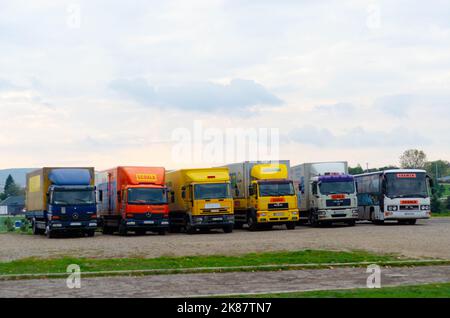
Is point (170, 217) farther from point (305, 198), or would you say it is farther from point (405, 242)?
point (405, 242)

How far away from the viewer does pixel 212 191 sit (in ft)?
122

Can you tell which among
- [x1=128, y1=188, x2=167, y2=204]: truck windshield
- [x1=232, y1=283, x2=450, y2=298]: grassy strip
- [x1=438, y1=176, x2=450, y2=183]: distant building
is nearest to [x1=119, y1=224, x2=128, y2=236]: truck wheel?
[x1=128, y1=188, x2=167, y2=204]: truck windshield

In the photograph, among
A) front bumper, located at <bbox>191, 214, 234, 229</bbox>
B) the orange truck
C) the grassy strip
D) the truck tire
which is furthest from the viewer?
the truck tire

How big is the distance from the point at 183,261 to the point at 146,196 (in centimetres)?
1715

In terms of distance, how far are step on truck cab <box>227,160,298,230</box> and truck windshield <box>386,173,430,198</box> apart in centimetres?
609

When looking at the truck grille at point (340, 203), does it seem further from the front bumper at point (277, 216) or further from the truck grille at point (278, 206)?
the truck grille at point (278, 206)

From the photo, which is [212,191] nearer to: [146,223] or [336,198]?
[146,223]

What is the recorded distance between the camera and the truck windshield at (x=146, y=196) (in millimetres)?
36062

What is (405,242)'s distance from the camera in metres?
25.9

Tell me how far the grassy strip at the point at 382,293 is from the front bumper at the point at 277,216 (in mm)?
25732

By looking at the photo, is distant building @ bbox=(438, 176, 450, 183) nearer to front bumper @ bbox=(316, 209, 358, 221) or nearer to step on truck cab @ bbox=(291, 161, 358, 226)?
step on truck cab @ bbox=(291, 161, 358, 226)

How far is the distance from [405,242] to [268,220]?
44.1 feet

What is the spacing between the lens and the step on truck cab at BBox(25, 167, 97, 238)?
115 feet
